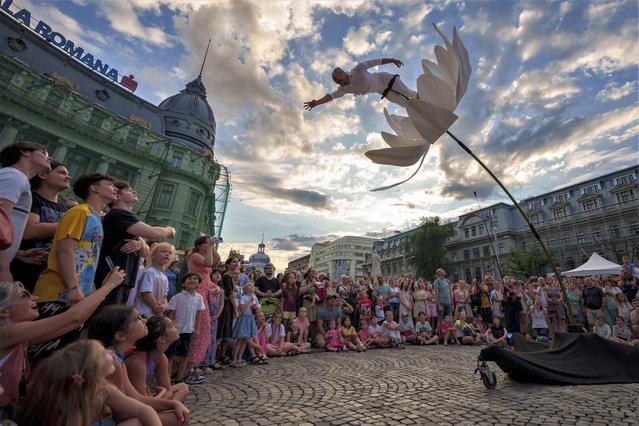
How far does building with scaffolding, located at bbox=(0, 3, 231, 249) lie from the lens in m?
23.1

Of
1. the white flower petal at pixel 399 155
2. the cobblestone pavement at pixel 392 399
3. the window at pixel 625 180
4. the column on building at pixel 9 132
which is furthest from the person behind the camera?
the window at pixel 625 180

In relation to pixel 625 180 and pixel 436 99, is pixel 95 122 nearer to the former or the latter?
pixel 436 99

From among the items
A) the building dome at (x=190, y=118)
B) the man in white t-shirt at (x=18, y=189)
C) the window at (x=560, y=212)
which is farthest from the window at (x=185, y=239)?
the window at (x=560, y=212)

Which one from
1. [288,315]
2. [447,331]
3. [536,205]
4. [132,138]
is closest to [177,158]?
[132,138]

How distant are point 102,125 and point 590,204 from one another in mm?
63191

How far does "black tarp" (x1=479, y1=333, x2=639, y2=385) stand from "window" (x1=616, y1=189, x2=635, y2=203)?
4887cm

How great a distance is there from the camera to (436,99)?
227 cm

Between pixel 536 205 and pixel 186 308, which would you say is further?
pixel 536 205

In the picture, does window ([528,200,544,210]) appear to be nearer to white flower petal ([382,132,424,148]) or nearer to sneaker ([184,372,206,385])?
white flower petal ([382,132,424,148])

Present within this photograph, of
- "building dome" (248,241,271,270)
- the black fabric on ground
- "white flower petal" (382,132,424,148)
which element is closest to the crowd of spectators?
the black fabric on ground

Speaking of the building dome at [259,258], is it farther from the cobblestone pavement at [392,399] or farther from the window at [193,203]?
the cobblestone pavement at [392,399]

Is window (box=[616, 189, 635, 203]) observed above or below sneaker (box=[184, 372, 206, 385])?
above

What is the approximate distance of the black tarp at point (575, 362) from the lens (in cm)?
409

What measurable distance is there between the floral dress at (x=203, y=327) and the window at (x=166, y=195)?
29.5m
